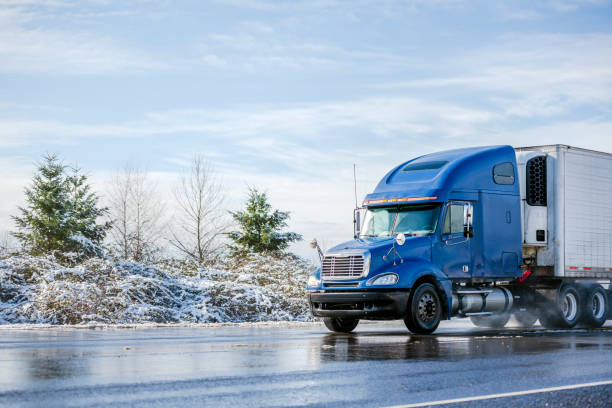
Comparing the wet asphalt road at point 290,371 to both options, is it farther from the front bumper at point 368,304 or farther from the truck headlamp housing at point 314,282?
the truck headlamp housing at point 314,282

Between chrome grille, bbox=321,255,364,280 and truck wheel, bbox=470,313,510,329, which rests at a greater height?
chrome grille, bbox=321,255,364,280

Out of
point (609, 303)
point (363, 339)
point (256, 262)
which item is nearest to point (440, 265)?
point (363, 339)

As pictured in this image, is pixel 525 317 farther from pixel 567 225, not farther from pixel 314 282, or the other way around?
pixel 314 282

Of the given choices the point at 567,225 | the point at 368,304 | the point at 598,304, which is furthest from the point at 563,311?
the point at 368,304

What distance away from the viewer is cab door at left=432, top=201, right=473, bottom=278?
57.1 ft

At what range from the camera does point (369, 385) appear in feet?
27.7

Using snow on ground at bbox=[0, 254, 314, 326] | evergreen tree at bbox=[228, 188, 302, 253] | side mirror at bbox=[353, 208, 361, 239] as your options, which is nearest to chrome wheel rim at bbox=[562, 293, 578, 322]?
side mirror at bbox=[353, 208, 361, 239]

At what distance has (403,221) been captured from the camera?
57.6ft

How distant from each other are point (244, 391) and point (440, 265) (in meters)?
10.0

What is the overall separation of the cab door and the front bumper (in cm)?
164

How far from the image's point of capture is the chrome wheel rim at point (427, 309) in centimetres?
1661

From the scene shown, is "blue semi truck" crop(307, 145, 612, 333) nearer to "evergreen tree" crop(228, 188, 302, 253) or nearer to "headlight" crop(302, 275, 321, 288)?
"headlight" crop(302, 275, 321, 288)

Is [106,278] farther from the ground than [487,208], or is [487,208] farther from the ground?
[487,208]

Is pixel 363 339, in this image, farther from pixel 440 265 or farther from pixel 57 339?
pixel 57 339
